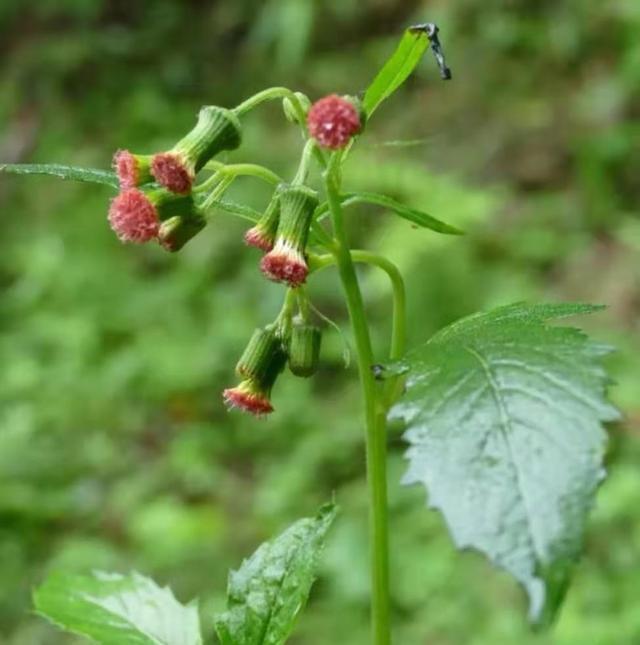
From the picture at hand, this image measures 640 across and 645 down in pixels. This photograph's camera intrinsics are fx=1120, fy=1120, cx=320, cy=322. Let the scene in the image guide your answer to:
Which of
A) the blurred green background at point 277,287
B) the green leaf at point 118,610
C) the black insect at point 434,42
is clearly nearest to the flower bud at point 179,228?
the black insect at point 434,42

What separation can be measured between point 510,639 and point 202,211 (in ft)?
5.73

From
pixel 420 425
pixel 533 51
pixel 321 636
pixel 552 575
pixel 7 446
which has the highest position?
pixel 533 51

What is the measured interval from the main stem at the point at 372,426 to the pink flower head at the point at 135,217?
135 mm

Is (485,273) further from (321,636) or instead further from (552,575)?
(552,575)

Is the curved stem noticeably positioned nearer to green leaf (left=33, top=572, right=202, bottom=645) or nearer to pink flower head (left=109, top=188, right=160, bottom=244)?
pink flower head (left=109, top=188, right=160, bottom=244)

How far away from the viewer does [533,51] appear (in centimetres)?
493

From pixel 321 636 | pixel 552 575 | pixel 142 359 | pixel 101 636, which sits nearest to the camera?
pixel 552 575

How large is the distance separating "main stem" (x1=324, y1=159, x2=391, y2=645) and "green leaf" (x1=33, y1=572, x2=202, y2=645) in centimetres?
21

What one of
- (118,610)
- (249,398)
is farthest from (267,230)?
(118,610)

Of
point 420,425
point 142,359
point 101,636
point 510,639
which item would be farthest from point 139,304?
point 420,425

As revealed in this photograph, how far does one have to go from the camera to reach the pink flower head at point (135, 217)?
83 cm

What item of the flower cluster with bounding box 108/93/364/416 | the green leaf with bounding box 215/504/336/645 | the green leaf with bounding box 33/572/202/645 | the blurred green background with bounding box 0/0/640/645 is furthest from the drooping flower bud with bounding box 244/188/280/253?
the blurred green background with bounding box 0/0/640/645

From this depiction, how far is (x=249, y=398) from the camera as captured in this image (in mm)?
900

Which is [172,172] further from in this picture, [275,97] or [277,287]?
[277,287]
